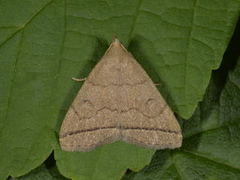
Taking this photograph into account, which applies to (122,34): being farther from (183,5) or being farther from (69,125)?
(69,125)

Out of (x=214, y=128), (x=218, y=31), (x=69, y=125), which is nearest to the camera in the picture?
(x=218, y=31)

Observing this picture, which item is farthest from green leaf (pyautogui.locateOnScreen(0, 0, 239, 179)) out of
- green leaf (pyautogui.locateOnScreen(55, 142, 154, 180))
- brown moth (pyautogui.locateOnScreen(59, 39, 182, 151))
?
brown moth (pyautogui.locateOnScreen(59, 39, 182, 151))

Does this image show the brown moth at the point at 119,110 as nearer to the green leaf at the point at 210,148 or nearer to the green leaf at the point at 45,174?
the green leaf at the point at 210,148

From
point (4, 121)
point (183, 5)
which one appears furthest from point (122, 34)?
point (4, 121)

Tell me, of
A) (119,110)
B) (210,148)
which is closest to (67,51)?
(119,110)

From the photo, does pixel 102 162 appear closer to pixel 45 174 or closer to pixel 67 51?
pixel 45 174
